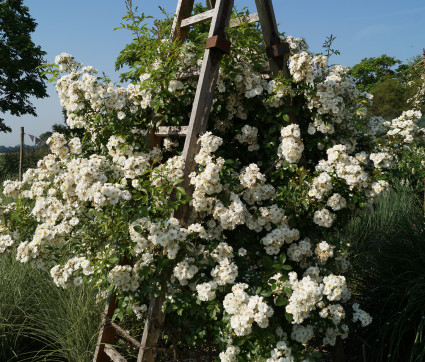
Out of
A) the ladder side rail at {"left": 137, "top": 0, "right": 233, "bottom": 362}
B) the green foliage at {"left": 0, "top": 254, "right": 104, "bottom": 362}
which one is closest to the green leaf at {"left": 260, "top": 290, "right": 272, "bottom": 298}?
the ladder side rail at {"left": 137, "top": 0, "right": 233, "bottom": 362}

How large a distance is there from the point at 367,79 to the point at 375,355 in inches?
1714

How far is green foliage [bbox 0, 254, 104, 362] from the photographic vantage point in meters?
2.86

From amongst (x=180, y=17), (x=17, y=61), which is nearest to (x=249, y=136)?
(x=180, y=17)

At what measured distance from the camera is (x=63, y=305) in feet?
9.94

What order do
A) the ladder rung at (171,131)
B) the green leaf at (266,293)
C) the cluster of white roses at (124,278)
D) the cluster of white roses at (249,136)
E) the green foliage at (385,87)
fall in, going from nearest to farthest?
the green leaf at (266,293) → the cluster of white roses at (124,278) → the ladder rung at (171,131) → the cluster of white roses at (249,136) → the green foliage at (385,87)

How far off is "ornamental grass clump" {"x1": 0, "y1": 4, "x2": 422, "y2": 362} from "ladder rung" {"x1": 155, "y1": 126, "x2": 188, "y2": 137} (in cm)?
7

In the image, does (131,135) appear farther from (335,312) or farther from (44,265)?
(335,312)

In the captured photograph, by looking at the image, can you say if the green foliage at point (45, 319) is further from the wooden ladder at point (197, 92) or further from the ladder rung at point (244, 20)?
the ladder rung at point (244, 20)

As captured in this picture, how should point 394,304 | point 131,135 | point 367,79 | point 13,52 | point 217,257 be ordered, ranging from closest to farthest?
1. point 217,257
2. point 131,135
3. point 394,304
4. point 13,52
5. point 367,79

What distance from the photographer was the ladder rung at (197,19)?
8.77 feet

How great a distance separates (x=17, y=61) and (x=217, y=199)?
16650 millimetres

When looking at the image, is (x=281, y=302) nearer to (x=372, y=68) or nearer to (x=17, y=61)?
(x=17, y=61)

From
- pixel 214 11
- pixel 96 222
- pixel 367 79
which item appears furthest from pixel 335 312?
pixel 367 79

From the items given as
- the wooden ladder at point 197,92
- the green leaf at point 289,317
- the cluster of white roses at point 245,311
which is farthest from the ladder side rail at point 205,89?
the green leaf at point 289,317
